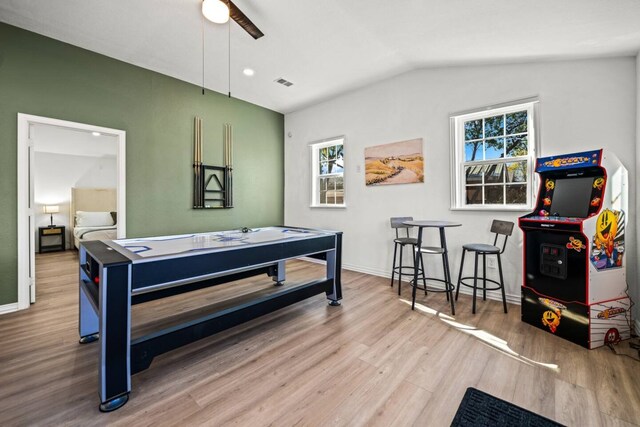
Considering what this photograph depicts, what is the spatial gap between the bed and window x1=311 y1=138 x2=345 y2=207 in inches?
183

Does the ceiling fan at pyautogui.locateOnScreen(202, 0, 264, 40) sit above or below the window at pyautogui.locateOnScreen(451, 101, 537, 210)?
above

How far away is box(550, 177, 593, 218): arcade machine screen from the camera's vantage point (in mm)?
2324

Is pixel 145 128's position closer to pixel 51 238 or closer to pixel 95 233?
pixel 95 233

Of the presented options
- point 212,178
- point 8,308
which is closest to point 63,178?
point 212,178

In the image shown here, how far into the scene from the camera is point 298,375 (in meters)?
1.88

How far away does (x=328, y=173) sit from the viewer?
208 inches

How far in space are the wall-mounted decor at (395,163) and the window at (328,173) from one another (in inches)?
26.5

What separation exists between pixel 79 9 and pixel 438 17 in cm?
349

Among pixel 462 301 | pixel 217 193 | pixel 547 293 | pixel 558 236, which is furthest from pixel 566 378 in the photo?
pixel 217 193

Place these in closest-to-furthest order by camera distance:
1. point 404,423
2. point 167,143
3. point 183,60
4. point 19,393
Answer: point 404,423 < point 19,393 < point 183,60 < point 167,143

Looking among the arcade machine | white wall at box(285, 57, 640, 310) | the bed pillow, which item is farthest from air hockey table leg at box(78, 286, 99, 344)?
the bed pillow

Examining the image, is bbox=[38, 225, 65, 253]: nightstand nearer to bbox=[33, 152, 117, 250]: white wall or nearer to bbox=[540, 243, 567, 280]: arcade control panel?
bbox=[33, 152, 117, 250]: white wall

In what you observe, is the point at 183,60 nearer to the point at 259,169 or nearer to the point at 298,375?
the point at 259,169

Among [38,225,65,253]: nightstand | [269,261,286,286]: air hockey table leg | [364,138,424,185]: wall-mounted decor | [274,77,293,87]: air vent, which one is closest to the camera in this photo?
[269,261,286,286]: air hockey table leg
